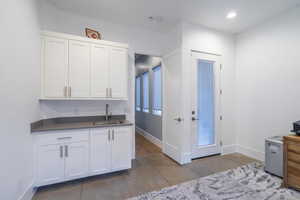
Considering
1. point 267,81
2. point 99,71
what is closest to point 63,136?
point 99,71

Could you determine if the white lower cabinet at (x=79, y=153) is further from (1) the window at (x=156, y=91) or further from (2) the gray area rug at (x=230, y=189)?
(1) the window at (x=156, y=91)

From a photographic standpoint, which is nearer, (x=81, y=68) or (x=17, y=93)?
(x=17, y=93)

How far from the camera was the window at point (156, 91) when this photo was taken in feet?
14.1

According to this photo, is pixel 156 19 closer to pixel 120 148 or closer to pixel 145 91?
pixel 120 148

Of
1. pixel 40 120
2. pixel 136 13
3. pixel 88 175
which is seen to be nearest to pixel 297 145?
pixel 88 175

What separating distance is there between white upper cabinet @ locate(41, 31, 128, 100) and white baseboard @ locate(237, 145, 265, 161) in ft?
10.4

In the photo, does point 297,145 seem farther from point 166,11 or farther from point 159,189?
point 166,11

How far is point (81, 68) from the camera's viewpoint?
2.47m

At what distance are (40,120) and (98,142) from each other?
1043mm

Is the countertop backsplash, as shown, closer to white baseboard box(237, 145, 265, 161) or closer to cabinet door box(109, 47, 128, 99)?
cabinet door box(109, 47, 128, 99)

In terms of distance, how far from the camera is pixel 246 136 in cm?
337

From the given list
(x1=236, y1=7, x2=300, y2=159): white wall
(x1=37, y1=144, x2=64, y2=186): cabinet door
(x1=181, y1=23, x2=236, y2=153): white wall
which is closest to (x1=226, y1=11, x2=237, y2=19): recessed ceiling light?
(x1=181, y1=23, x2=236, y2=153): white wall

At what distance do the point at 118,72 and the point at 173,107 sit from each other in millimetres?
1465

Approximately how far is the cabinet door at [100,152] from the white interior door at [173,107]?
149cm
